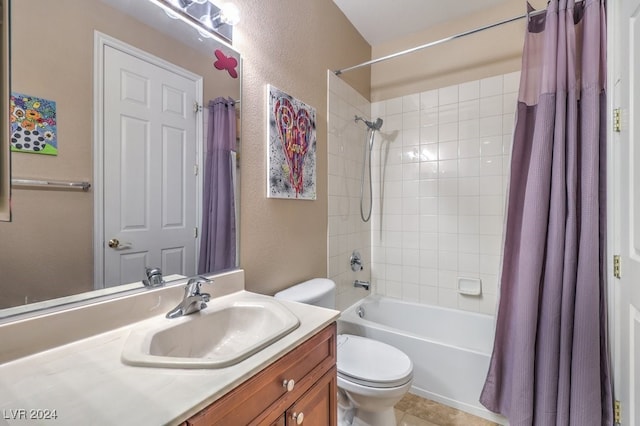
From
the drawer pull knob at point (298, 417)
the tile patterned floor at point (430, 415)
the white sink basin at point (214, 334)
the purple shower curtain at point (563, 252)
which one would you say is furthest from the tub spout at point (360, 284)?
the drawer pull knob at point (298, 417)

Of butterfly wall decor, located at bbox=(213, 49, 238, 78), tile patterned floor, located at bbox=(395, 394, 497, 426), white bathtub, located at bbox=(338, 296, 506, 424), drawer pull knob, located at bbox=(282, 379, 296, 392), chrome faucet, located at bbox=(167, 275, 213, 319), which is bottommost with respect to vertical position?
tile patterned floor, located at bbox=(395, 394, 497, 426)

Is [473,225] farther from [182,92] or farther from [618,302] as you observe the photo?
[182,92]

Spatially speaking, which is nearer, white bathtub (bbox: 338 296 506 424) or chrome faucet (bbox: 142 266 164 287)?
chrome faucet (bbox: 142 266 164 287)

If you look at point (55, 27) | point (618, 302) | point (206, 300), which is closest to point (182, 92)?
point (55, 27)

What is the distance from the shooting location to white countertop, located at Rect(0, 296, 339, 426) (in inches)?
20.2

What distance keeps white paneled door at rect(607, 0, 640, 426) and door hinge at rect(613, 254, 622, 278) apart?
2 centimetres

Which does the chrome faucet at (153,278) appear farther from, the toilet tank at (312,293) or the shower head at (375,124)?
the shower head at (375,124)

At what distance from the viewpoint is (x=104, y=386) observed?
597 millimetres

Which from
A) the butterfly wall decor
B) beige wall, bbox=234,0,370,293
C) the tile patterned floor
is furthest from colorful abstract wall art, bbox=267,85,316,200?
the tile patterned floor

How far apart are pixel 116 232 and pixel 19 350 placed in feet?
1.20

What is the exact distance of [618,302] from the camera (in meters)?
1.27

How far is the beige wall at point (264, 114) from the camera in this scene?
4.60 ft

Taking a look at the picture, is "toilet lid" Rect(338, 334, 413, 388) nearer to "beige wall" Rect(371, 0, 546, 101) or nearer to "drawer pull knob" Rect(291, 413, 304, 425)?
"drawer pull knob" Rect(291, 413, 304, 425)

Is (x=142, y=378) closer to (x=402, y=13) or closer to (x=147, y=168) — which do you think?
(x=147, y=168)
